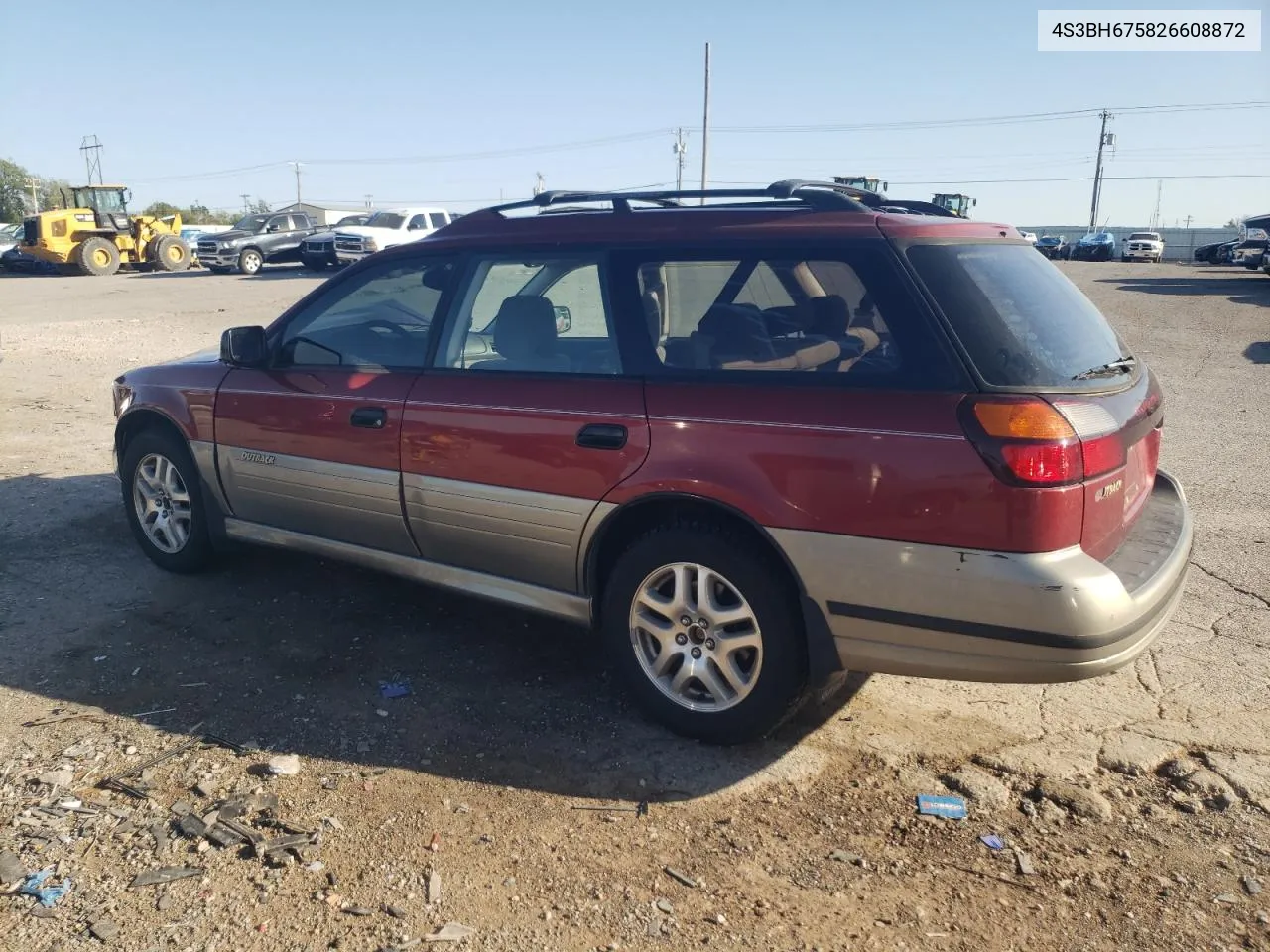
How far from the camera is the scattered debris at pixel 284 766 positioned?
345 centimetres

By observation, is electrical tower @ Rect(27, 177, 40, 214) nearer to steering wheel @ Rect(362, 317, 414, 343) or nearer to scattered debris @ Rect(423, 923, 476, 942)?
steering wheel @ Rect(362, 317, 414, 343)

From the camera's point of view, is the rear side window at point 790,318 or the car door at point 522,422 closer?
the rear side window at point 790,318

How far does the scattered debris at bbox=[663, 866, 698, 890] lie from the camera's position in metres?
2.90

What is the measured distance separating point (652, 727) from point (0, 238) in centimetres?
4521

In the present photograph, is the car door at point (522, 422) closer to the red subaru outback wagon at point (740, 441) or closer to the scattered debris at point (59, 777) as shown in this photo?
the red subaru outback wagon at point (740, 441)

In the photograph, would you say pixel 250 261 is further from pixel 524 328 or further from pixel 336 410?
pixel 524 328

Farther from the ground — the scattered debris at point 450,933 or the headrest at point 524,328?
the headrest at point 524,328

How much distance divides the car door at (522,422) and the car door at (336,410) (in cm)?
15

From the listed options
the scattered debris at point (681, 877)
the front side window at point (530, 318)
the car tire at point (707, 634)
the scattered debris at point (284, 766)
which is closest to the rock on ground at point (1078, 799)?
the car tire at point (707, 634)

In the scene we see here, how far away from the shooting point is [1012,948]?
8.61 feet

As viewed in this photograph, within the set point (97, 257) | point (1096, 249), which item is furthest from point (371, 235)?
point (1096, 249)

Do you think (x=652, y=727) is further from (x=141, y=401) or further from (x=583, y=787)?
(x=141, y=401)

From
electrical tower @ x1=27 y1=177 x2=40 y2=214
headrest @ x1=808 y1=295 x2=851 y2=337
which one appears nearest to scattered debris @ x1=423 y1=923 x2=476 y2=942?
headrest @ x1=808 y1=295 x2=851 y2=337

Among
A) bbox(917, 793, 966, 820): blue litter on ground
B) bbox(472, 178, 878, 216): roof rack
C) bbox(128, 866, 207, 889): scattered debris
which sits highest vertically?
bbox(472, 178, 878, 216): roof rack
